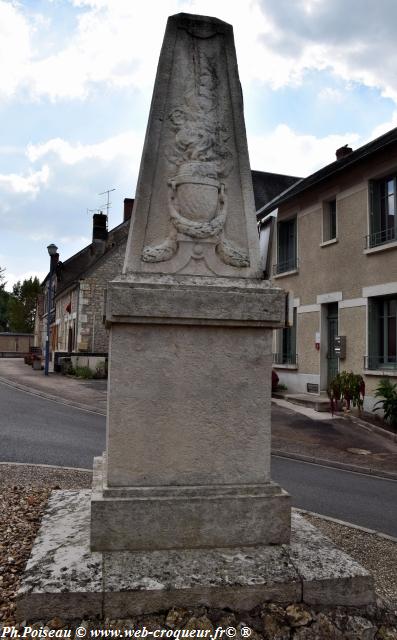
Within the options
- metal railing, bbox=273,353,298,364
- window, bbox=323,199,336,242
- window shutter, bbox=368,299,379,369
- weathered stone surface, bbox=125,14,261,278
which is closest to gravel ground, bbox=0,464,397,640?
weathered stone surface, bbox=125,14,261,278

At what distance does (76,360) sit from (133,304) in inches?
821

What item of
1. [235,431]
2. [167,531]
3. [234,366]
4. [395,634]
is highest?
[234,366]

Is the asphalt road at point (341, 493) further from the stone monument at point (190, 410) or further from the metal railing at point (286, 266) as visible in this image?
the metal railing at point (286, 266)

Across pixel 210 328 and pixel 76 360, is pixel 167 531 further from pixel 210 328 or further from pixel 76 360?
pixel 76 360

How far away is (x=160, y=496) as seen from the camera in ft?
9.75

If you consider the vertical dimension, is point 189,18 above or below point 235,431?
above

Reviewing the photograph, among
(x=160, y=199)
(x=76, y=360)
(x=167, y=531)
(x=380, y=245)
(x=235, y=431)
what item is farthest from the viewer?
(x=76, y=360)

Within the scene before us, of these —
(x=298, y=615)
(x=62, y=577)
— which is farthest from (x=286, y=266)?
(x=62, y=577)

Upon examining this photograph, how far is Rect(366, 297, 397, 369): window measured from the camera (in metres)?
12.8

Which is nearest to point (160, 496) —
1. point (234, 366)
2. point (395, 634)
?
point (234, 366)

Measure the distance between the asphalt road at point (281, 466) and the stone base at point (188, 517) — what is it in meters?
2.57

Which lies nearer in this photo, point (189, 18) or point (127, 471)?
point (127, 471)

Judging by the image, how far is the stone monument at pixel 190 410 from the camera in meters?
2.65

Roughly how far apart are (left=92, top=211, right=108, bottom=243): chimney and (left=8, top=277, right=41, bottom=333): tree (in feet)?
98.8
